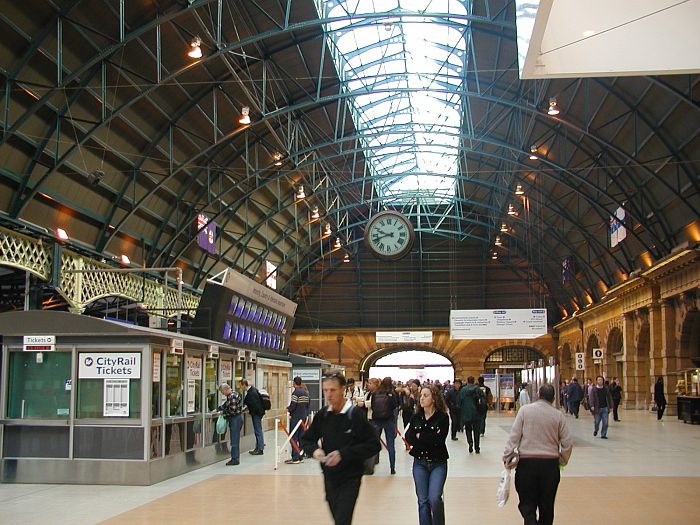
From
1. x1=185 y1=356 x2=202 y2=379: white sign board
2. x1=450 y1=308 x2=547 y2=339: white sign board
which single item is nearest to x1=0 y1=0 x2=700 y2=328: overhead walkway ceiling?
x1=450 y1=308 x2=547 y2=339: white sign board

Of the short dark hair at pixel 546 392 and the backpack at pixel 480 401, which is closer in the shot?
the short dark hair at pixel 546 392

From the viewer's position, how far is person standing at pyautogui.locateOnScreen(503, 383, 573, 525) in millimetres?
7598

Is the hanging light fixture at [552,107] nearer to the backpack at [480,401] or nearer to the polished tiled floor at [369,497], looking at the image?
the backpack at [480,401]

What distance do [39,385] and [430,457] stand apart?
7.83 meters

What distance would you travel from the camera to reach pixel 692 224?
92.9ft

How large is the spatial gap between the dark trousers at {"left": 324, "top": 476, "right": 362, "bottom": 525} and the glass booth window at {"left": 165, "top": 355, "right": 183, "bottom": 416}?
26.0ft

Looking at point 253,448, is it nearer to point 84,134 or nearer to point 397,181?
point 84,134

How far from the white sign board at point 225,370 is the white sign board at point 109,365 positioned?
405 cm

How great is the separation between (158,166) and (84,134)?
5.76 meters

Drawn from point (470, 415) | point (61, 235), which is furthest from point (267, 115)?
point (470, 415)

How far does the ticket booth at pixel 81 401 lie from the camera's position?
12.9 m

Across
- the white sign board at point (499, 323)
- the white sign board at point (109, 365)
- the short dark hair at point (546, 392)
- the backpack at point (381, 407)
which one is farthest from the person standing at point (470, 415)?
the white sign board at point (499, 323)

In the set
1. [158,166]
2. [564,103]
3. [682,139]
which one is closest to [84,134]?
[158,166]

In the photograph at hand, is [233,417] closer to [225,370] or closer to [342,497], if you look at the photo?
[225,370]
